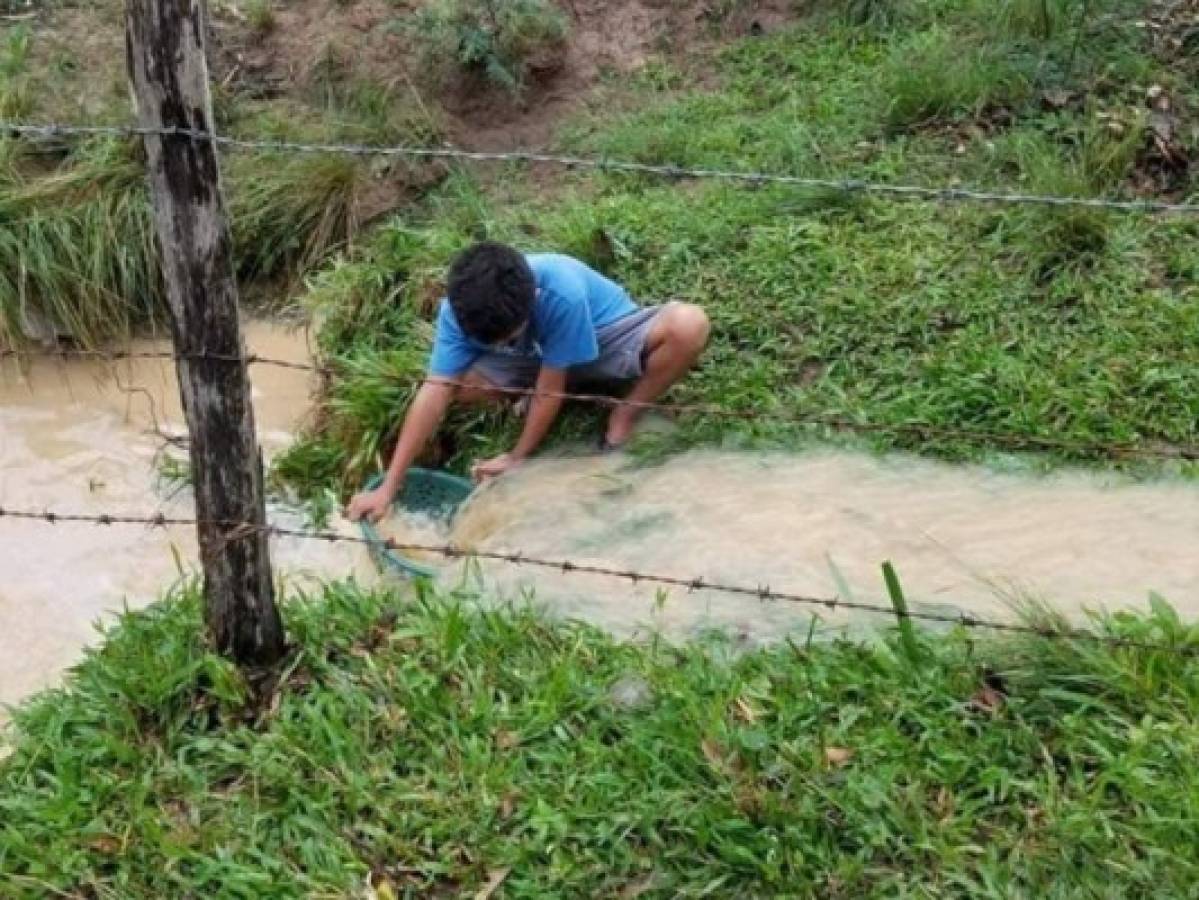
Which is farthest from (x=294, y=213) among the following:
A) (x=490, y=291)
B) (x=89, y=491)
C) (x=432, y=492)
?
(x=490, y=291)

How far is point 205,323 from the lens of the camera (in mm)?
2666

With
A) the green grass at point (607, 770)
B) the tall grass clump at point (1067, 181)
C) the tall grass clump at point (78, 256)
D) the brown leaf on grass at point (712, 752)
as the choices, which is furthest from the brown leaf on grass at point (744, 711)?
the tall grass clump at point (78, 256)

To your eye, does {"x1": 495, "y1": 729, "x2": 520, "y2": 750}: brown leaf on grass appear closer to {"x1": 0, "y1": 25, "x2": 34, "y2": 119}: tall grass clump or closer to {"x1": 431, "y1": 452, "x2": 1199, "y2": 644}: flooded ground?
{"x1": 431, "y1": 452, "x2": 1199, "y2": 644}: flooded ground

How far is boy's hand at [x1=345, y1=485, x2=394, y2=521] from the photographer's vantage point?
13.5 feet

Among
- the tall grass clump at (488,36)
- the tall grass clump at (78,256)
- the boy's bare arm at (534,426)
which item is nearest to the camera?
the boy's bare arm at (534,426)

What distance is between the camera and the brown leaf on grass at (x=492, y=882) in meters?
2.65

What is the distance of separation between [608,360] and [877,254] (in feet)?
3.89

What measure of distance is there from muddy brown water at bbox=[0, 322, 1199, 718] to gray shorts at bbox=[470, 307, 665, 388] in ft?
0.89

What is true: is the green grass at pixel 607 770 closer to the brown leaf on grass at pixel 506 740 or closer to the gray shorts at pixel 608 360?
the brown leaf on grass at pixel 506 740

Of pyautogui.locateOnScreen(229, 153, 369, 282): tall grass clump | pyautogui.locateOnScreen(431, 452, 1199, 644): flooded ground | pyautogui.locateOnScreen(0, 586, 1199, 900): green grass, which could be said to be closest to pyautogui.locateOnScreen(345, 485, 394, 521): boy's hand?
pyautogui.locateOnScreen(431, 452, 1199, 644): flooded ground

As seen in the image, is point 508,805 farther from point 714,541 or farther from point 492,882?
point 714,541

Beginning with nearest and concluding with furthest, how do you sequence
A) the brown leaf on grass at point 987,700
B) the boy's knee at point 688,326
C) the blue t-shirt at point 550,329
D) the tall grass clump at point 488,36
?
the brown leaf on grass at point 987,700, the blue t-shirt at point 550,329, the boy's knee at point 688,326, the tall grass clump at point 488,36

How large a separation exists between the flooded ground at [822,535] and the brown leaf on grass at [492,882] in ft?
2.66

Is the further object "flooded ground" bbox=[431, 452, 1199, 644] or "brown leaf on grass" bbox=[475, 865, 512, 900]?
"flooded ground" bbox=[431, 452, 1199, 644]
